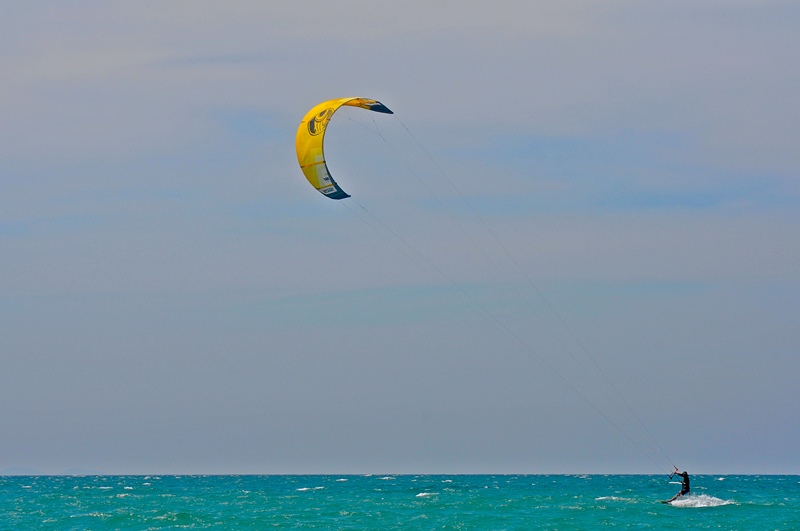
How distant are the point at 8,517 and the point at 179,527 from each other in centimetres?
1062

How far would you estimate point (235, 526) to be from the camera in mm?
39750

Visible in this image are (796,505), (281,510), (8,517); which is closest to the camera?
(8,517)

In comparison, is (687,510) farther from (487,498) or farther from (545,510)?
(487,498)

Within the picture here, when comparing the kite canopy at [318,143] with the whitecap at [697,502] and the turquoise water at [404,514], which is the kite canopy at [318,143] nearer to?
the turquoise water at [404,514]

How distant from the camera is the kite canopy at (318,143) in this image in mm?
29344

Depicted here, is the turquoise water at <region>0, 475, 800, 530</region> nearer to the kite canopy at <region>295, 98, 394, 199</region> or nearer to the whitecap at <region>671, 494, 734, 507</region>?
the whitecap at <region>671, 494, 734, 507</region>

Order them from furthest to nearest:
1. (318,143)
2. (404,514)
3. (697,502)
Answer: (697,502) → (404,514) → (318,143)

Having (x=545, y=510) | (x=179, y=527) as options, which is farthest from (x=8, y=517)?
(x=545, y=510)

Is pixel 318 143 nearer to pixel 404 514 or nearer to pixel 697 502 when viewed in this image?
pixel 404 514

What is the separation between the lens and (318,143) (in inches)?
1165

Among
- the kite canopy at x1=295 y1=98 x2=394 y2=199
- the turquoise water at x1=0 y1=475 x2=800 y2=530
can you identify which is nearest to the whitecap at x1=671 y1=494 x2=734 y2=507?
the turquoise water at x1=0 y1=475 x2=800 y2=530

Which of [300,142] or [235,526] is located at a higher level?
[300,142]

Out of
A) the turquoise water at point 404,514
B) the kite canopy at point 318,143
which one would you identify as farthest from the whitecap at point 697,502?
the kite canopy at point 318,143

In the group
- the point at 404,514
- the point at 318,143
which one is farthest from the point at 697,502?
the point at 318,143
